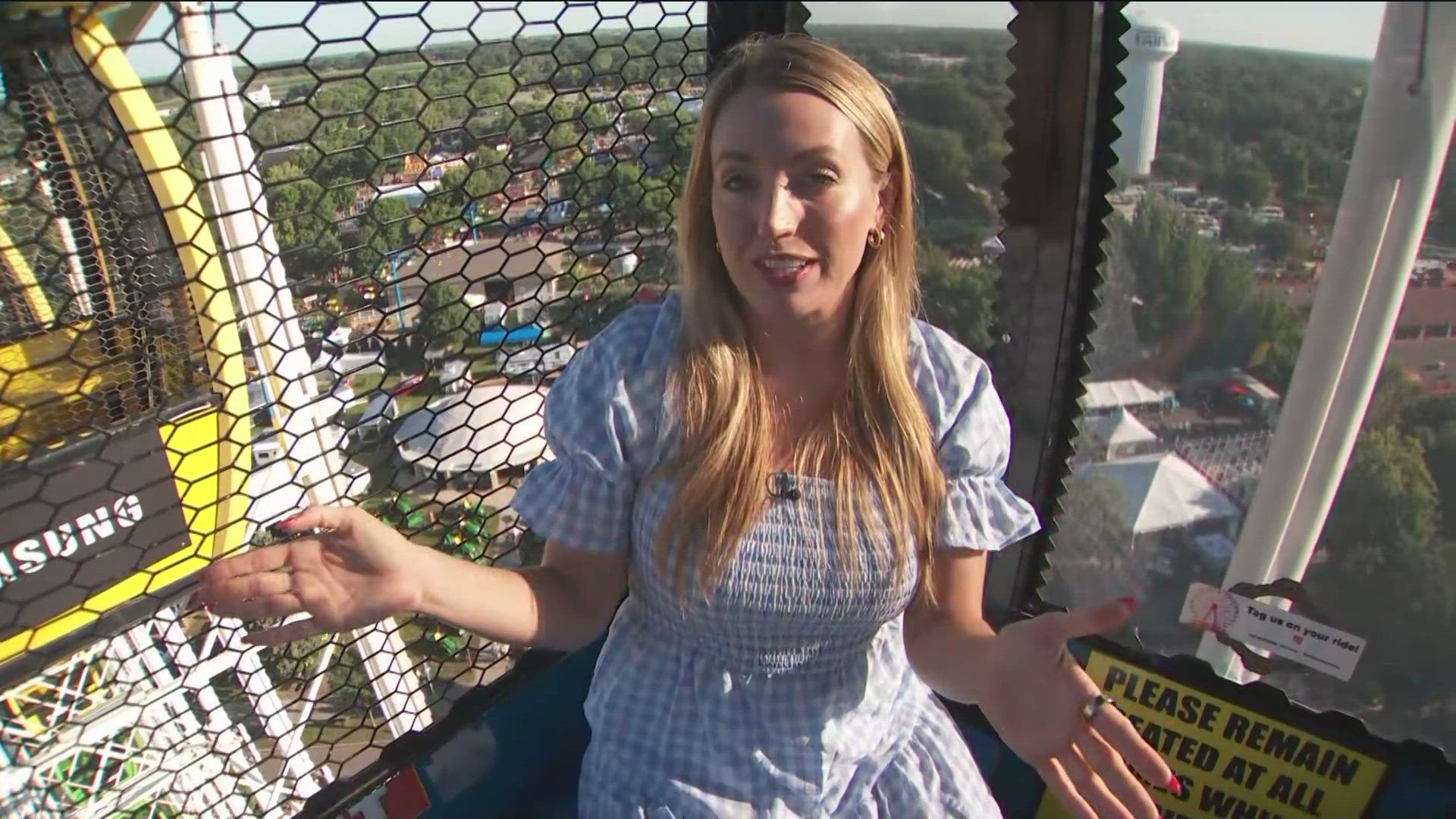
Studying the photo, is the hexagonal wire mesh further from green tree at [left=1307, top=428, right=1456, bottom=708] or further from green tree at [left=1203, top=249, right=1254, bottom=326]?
green tree at [left=1307, top=428, right=1456, bottom=708]

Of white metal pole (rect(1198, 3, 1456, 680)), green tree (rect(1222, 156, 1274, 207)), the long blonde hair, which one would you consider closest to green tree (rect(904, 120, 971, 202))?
the long blonde hair

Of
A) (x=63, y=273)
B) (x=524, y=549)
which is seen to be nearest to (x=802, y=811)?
(x=524, y=549)

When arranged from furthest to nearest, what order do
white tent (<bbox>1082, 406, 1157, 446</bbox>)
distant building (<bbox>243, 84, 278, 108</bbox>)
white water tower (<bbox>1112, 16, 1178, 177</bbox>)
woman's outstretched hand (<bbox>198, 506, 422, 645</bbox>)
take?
white tent (<bbox>1082, 406, 1157, 446</bbox>) < white water tower (<bbox>1112, 16, 1178, 177</bbox>) < distant building (<bbox>243, 84, 278, 108</bbox>) < woman's outstretched hand (<bbox>198, 506, 422, 645</bbox>)

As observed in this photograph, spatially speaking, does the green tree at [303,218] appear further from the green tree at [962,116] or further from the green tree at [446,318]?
the green tree at [962,116]

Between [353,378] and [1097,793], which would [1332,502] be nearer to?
[1097,793]

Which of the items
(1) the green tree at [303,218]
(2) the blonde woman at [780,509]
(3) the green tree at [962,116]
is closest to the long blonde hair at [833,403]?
(2) the blonde woman at [780,509]

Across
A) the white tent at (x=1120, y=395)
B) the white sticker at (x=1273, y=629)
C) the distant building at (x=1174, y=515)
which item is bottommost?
the white sticker at (x=1273, y=629)
